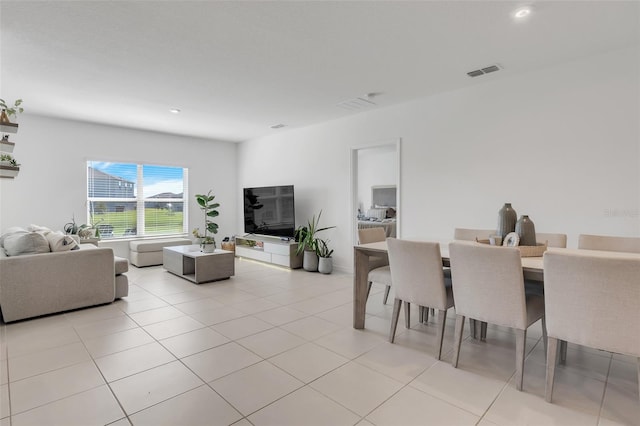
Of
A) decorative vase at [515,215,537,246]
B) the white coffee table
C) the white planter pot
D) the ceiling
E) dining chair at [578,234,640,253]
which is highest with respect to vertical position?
the ceiling

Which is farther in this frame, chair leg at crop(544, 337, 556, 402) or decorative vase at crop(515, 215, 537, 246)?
decorative vase at crop(515, 215, 537, 246)

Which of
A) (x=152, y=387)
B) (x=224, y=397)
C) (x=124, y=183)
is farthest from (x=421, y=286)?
(x=124, y=183)

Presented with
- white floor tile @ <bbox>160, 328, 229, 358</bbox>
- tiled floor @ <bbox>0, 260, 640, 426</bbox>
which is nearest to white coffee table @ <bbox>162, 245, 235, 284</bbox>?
tiled floor @ <bbox>0, 260, 640, 426</bbox>

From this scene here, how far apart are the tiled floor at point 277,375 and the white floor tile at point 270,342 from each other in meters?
0.02

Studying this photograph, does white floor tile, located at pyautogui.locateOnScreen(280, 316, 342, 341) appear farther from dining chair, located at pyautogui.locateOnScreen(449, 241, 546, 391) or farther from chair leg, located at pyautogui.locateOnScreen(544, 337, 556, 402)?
chair leg, located at pyautogui.locateOnScreen(544, 337, 556, 402)

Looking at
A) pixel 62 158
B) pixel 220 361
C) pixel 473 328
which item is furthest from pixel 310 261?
pixel 62 158

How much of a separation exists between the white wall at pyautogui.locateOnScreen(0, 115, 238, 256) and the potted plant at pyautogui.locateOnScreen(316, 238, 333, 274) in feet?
11.4

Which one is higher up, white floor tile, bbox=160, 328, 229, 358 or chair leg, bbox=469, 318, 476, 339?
chair leg, bbox=469, 318, 476, 339

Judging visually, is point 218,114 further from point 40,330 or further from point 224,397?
point 224,397

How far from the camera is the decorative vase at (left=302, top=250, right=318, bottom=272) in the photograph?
218 inches

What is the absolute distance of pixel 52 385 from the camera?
6.81 ft

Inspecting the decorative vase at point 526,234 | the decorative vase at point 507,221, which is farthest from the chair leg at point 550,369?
the decorative vase at point 507,221

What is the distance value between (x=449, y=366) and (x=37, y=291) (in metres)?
3.89

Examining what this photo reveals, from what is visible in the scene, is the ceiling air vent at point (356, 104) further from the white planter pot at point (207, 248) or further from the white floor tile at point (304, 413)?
the white floor tile at point (304, 413)
